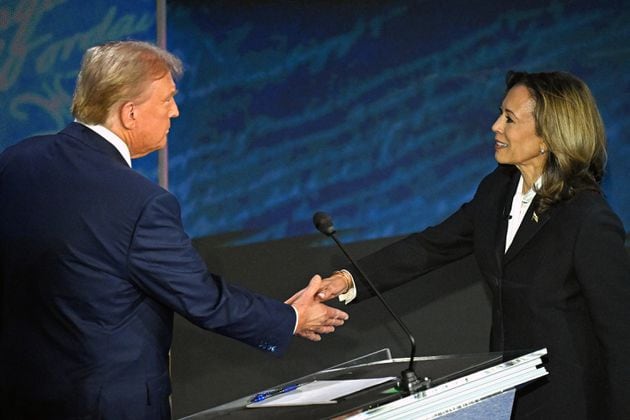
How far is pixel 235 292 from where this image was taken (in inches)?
95.3

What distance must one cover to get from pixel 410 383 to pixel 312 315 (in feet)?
2.27

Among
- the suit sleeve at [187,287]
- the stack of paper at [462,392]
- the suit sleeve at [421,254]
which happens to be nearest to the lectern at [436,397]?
the stack of paper at [462,392]

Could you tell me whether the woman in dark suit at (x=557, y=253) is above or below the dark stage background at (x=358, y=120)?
below

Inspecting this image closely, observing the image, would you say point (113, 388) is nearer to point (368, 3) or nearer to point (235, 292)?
point (235, 292)

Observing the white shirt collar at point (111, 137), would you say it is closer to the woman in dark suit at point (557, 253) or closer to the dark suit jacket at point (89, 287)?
the dark suit jacket at point (89, 287)

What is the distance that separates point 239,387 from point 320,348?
34 centimetres

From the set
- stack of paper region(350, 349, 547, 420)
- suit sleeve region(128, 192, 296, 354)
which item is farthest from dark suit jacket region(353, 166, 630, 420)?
suit sleeve region(128, 192, 296, 354)

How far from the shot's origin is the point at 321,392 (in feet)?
7.08

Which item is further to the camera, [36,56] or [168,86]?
[36,56]

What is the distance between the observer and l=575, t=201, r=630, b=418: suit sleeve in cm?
254

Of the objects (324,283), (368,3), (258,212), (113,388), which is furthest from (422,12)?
(113,388)

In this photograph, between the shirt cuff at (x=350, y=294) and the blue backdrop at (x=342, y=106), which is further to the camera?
the blue backdrop at (x=342, y=106)

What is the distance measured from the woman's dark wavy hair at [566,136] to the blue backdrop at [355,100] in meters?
0.75

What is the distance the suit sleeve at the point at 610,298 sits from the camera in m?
2.54
